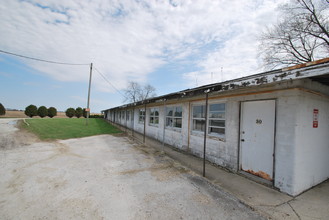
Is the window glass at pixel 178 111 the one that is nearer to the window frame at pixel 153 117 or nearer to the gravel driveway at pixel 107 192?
the window frame at pixel 153 117

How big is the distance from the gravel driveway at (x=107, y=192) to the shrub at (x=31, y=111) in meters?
33.8

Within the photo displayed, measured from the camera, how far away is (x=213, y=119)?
540 cm

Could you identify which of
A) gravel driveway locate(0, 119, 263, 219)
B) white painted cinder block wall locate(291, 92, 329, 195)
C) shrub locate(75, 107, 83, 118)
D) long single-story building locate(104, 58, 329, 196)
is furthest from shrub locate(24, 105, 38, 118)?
white painted cinder block wall locate(291, 92, 329, 195)

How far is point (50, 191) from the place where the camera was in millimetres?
3053

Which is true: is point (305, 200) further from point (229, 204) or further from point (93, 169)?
point (93, 169)

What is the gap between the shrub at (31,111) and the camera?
3022cm

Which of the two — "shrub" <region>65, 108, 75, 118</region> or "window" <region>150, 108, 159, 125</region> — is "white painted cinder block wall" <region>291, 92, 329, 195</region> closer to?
"window" <region>150, 108, 159, 125</region>

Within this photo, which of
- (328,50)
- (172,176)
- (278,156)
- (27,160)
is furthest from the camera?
(328,50)

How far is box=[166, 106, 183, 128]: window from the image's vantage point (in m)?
7.42

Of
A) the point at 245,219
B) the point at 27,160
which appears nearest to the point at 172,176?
the point at 245,219

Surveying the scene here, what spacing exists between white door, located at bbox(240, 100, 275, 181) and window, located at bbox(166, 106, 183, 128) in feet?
11.3

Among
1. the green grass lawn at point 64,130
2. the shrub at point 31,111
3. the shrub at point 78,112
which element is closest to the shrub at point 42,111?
the shrub at point 31,111

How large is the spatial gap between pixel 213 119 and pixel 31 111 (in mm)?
38533

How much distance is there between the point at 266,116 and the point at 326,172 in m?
2.36
